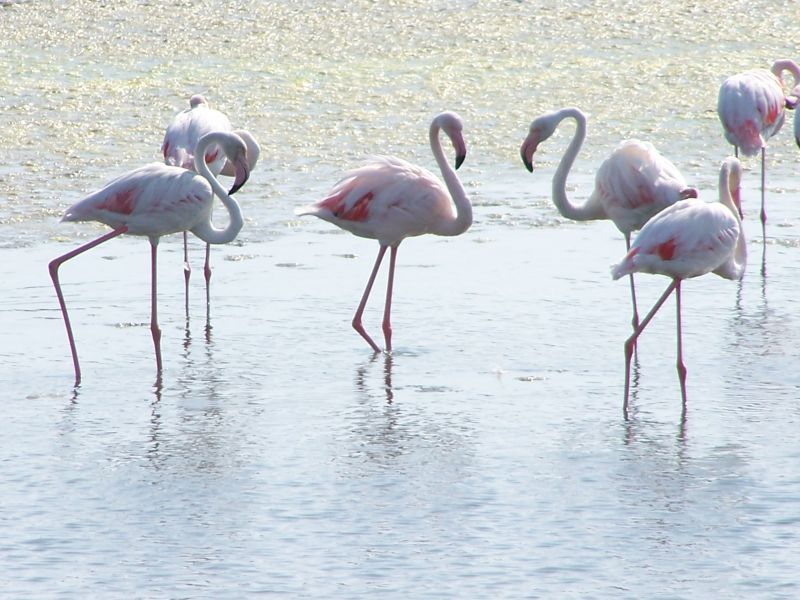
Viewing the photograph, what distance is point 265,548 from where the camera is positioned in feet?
15.1

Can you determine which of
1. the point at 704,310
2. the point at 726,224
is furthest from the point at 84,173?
the point at 726,224

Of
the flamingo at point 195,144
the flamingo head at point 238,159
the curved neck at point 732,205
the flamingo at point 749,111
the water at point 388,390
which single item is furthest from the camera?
the flamingo at point 749,111

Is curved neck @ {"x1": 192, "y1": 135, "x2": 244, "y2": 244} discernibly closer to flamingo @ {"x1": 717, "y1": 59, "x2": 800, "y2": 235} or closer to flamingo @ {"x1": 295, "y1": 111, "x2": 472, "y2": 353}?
flamingo @ {"x1": 295, "y1": 111, "x2": 472, "y2": 353}

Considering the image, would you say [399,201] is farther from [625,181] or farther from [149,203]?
[149,203]

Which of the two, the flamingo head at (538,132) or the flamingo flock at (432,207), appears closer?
the flamingo flock at (432,207)

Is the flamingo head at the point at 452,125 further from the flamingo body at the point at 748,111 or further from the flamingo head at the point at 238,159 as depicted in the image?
the flamingo body at the point at 748,111

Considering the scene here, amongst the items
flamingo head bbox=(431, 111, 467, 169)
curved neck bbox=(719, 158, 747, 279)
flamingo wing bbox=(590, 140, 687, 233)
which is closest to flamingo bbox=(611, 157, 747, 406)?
curved neck bbox=(719, 158, 747, 279)

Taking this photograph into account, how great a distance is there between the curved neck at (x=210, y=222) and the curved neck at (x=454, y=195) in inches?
37.9

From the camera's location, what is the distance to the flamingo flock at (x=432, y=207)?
6.20 m

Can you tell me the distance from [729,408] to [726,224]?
0.76m

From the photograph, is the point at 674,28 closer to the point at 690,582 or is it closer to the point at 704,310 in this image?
the point at 704,310

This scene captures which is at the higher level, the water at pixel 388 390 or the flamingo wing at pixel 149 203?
the flamingo wing at pixel 149 203

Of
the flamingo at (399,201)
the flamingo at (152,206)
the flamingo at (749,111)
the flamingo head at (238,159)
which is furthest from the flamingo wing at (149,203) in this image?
the flamingo at (749,111)

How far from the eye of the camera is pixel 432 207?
23.7 ft
